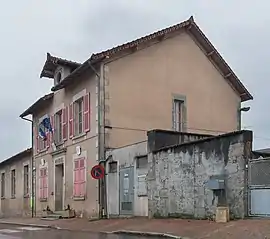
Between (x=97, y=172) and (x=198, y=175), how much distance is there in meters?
5.89

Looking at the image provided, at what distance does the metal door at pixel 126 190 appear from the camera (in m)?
21.4

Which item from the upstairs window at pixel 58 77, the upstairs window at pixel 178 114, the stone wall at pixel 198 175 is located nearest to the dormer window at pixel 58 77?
the upstairs window at pixel 58 77

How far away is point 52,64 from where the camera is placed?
29.8m

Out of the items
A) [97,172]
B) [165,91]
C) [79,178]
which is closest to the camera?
[97,172]

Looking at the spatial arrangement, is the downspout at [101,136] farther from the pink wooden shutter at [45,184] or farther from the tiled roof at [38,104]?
the pink wooden shutter at [45,184]

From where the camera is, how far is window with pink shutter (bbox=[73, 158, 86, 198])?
25.9 m

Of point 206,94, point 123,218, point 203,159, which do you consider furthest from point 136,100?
point 203,159

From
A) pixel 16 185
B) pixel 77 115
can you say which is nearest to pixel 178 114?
pixel 77 115

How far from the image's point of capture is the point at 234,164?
1595 cm

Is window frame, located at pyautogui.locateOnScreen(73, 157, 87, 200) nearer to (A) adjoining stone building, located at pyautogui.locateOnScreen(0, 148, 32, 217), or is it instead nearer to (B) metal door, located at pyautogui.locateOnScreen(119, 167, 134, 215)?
(B) metal door, located at pyautogui.locateOnScreen(119, 167, 134, 215)

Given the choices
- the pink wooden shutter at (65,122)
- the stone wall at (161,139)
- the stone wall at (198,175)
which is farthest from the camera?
the pink wooden shutter at (65,122)

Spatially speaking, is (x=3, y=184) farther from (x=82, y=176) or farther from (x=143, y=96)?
(x=143, y=96)

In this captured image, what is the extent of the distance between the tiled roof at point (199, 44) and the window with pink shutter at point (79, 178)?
416 centimetres

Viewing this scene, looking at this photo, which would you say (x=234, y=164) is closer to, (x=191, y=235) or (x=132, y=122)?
(x=191, y=235)
